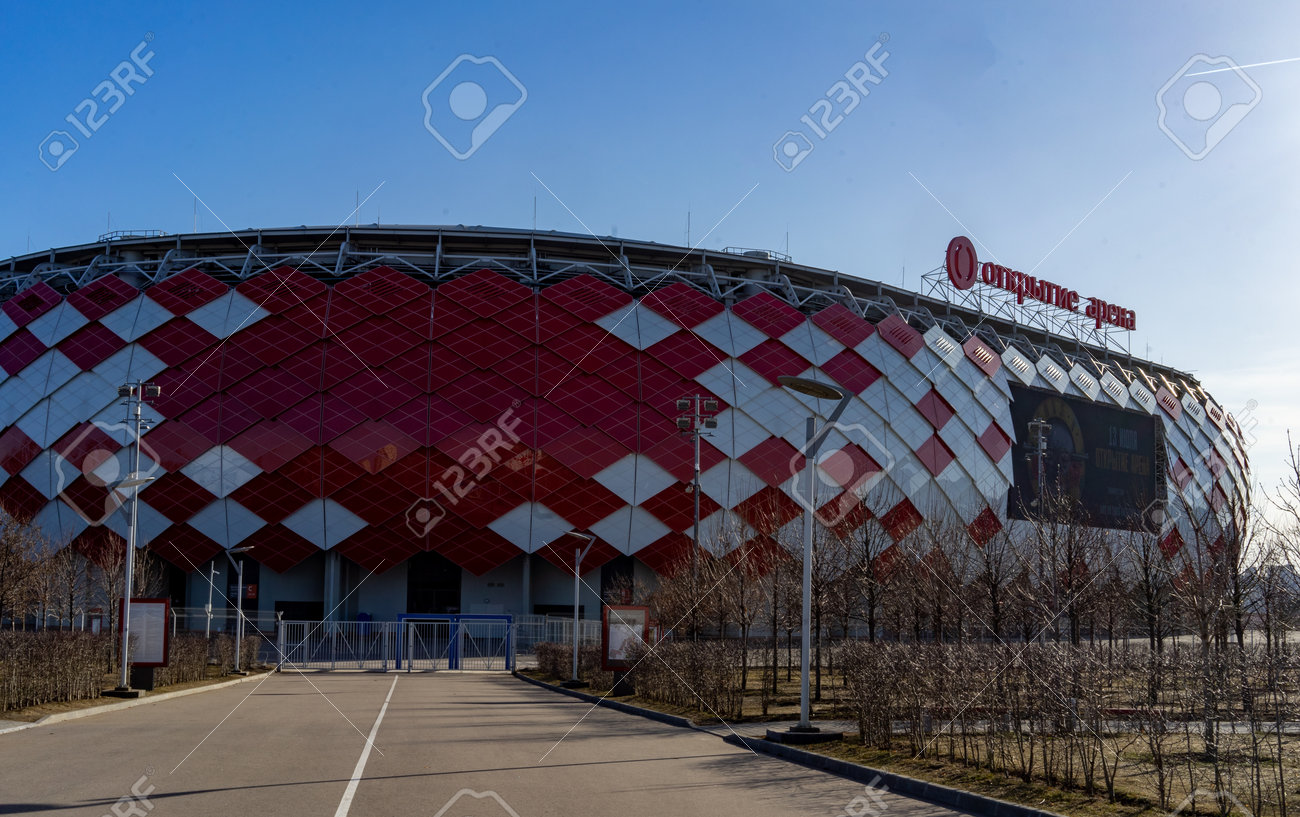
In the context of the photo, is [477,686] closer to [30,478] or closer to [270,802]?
[270,802]

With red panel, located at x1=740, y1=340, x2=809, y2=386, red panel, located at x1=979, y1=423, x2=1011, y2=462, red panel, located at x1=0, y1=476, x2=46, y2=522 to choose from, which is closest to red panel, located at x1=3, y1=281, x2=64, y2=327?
red panel, located at x1=0, y1=476, x2=46, y2=522

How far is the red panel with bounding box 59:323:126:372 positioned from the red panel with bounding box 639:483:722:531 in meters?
27.6

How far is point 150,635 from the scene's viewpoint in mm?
22922

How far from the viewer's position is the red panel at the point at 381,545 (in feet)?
158

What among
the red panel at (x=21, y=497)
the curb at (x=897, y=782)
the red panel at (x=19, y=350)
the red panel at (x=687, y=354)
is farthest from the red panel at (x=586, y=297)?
the curb at (x=897, y=782)

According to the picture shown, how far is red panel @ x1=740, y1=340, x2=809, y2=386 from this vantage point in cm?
5334

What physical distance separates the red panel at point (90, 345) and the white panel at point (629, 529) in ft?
84.4

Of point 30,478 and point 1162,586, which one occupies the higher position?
point 30,478

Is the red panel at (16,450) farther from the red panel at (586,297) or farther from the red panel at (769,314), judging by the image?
the red panel at (769,314)

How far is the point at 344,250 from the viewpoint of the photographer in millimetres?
54094

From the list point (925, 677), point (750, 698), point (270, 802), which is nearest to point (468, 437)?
point (750, 698)

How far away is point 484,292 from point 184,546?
60.6 ft

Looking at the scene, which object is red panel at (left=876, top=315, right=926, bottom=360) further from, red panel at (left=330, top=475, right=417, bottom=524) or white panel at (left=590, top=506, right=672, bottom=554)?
red panel at (left=330, top=475, right=417, bottom=524)

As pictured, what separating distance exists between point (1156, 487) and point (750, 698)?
48594 mm
